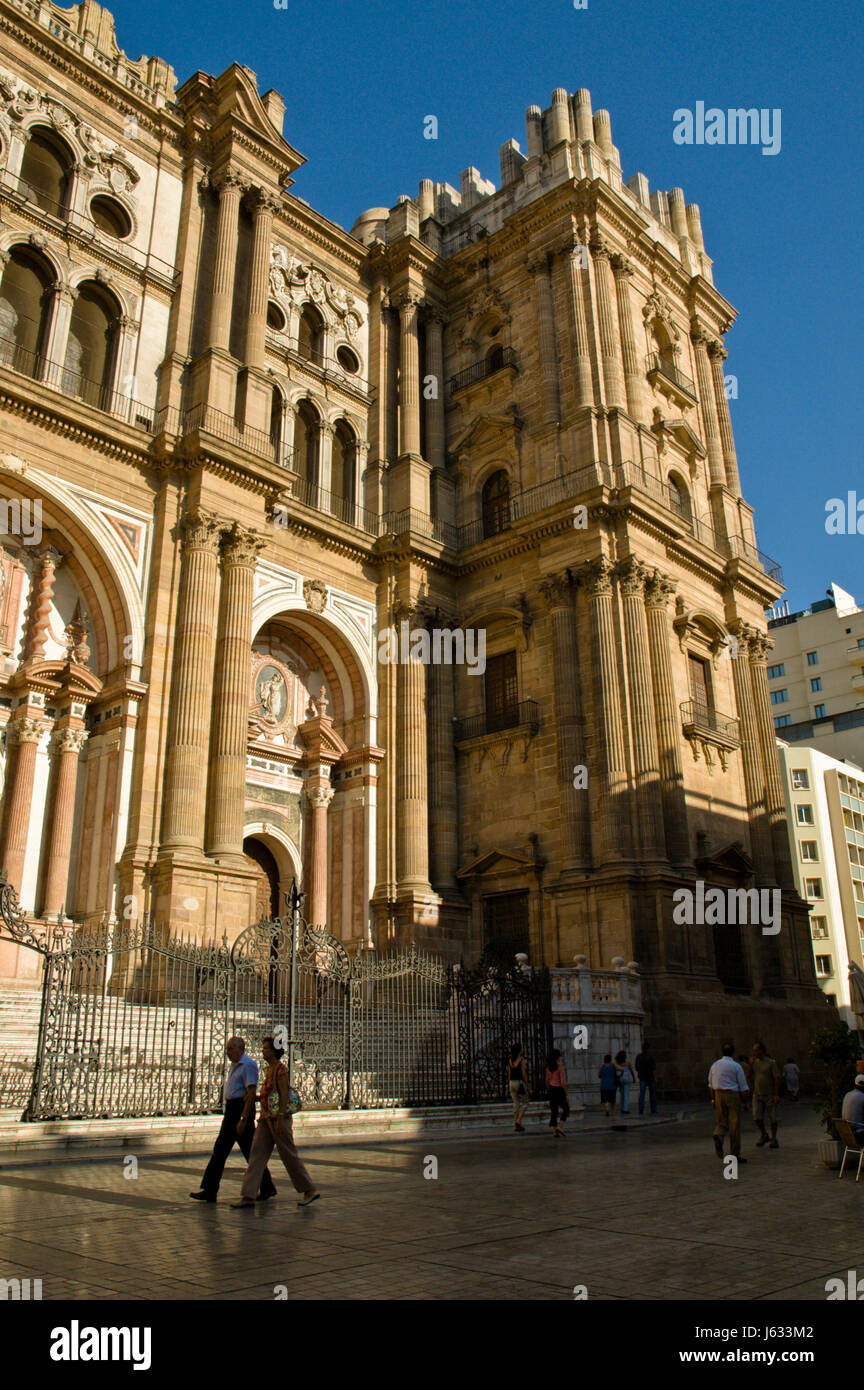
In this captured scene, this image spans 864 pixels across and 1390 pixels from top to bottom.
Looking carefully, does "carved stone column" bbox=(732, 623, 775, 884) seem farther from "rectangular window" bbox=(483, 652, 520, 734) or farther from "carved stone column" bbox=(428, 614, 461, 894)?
"carved stone column" bbox=(428, 614, 461, 894)

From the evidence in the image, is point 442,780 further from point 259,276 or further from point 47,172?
point 47,172

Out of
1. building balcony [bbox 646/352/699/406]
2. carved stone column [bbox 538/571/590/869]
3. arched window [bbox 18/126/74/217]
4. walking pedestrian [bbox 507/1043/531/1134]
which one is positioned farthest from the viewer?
building balcony [bbox 646/352/699/406]

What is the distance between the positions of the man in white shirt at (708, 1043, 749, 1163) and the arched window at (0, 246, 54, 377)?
1965 centimetres

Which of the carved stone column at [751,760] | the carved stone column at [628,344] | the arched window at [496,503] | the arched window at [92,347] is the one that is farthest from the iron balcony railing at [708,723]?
the arched window at [92,347]

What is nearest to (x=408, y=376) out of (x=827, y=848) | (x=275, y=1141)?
(x=275, y=1141)

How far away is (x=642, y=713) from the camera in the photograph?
25234 millimetres

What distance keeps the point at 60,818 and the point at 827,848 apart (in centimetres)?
4479

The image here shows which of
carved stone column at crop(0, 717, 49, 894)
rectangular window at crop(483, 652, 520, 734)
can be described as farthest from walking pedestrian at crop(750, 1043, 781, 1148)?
carved stone column at crop(0, 717, 49, 894)

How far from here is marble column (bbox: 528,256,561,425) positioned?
96.3 feet

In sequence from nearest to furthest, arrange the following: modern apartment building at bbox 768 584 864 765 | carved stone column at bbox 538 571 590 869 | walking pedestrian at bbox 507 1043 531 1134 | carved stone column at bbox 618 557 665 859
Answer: walking pedestrian at bbox 507 1043 531 1134, carved stone column at bbox 618 557 665 859, carved stone column at bbox 538 571 590 869, modern apartment building at bbox 768 584 864 765

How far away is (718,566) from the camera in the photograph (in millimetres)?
30594
